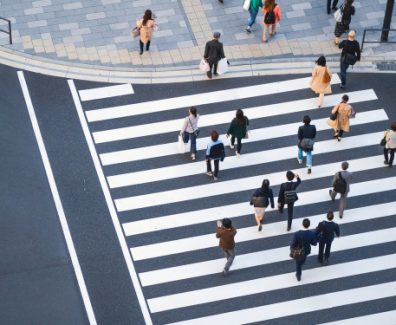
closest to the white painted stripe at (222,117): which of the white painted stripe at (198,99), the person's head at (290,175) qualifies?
the white painted stripe at (198,99)

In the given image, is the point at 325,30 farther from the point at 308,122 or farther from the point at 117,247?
the point at 117,247

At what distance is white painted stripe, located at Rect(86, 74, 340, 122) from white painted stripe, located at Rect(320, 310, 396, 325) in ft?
25.4

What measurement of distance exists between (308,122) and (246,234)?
125 inches

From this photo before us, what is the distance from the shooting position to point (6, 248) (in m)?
29.2

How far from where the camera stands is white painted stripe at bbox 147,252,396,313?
28.3m

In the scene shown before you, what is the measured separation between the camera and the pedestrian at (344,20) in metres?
33.7

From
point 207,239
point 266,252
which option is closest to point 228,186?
point 207,239

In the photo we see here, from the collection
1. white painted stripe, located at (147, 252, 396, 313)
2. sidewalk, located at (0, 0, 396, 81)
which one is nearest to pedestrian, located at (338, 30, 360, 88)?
sidewalk, located at (0, 0, 396, 81)

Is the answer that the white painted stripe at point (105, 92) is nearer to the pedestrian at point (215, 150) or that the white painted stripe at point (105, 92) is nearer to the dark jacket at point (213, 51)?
the dark jacket at point (213, 51)

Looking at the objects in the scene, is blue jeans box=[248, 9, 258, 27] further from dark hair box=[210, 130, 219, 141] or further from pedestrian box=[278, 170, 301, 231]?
pedestrian box=[278, 170, 301, 231]

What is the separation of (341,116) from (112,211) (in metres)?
6.36

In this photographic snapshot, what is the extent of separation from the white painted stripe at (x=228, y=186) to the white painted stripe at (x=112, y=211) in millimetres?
306

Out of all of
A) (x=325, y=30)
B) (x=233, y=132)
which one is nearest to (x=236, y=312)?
(x=233, y=132)

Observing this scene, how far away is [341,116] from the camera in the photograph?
3111 centimetres
